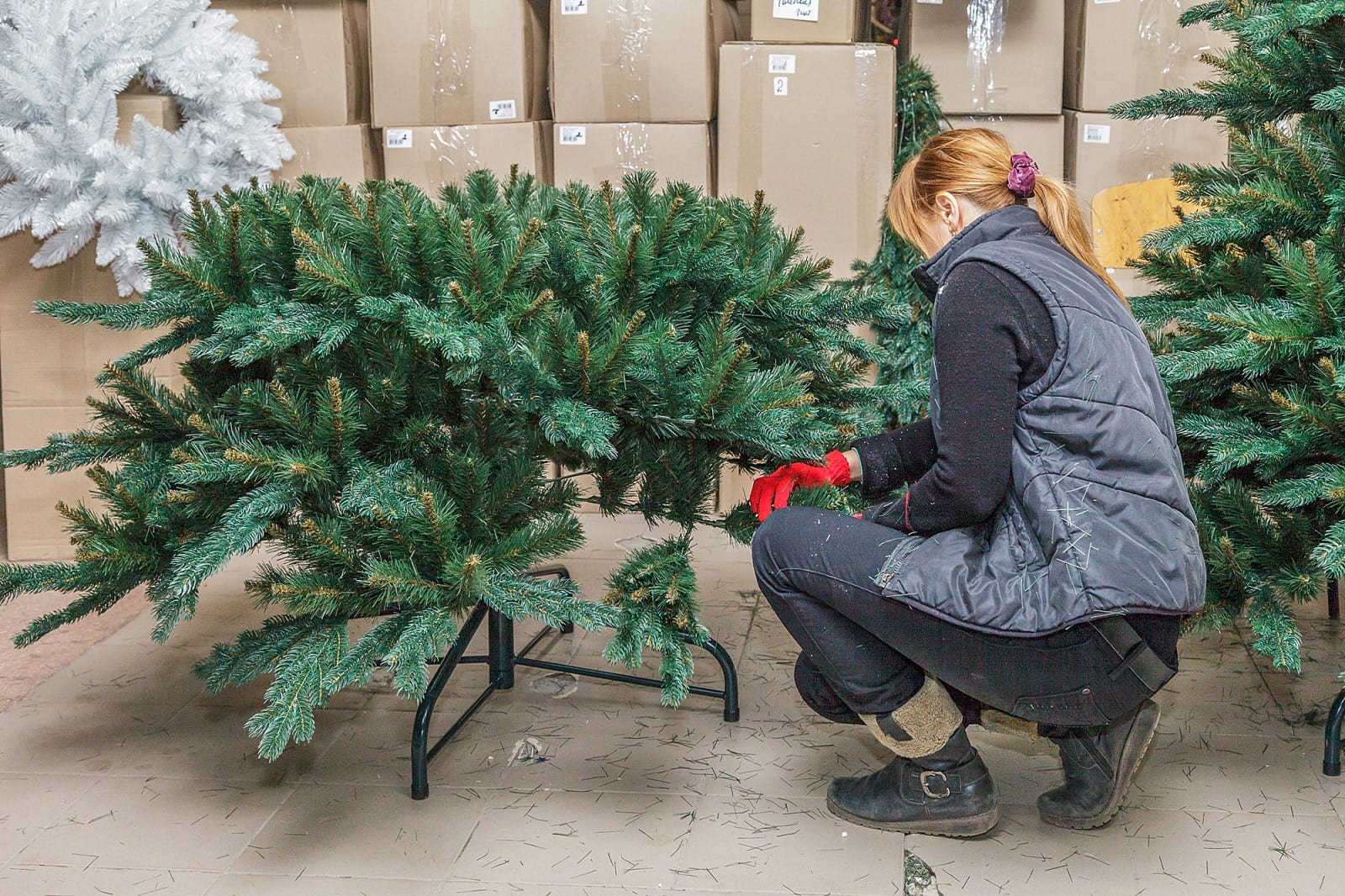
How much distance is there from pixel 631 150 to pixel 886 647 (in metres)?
2.09

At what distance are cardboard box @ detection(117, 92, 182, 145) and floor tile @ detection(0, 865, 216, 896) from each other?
204cm

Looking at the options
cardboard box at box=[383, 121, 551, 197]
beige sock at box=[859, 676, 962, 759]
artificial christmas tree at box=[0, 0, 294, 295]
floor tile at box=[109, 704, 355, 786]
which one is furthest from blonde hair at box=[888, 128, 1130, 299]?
artificial christmas tree at box=[0, 0, 294, 295]

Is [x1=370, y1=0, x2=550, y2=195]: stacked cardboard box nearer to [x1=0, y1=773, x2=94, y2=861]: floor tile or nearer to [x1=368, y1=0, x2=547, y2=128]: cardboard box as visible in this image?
[x1=368, y1=0, x2=547, y2=128]: cardboard box

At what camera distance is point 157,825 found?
1.87 metres

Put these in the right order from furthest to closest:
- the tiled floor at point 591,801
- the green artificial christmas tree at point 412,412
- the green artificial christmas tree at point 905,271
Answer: the green artificial christmas tree at point 905,271, the tiled floor at point 591,801, the green artificial christmas tree at point 412,412

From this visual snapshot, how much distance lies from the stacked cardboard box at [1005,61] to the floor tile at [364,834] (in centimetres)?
246

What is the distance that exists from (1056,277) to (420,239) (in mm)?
881

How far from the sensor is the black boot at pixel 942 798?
1803 mm

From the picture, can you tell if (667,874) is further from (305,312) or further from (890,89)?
(890,89)

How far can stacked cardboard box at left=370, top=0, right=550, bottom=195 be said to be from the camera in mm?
3395

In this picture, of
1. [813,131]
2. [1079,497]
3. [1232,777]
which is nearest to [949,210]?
[1079,497]

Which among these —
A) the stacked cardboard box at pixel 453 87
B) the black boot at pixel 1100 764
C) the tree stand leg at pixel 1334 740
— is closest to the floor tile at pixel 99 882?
the black boot at pixel 1100 764

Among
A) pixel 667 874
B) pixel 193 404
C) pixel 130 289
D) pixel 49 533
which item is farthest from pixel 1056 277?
pixel 49 533

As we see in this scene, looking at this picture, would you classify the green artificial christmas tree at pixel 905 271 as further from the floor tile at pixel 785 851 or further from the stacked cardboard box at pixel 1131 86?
the floor tile at pixel 785 851
